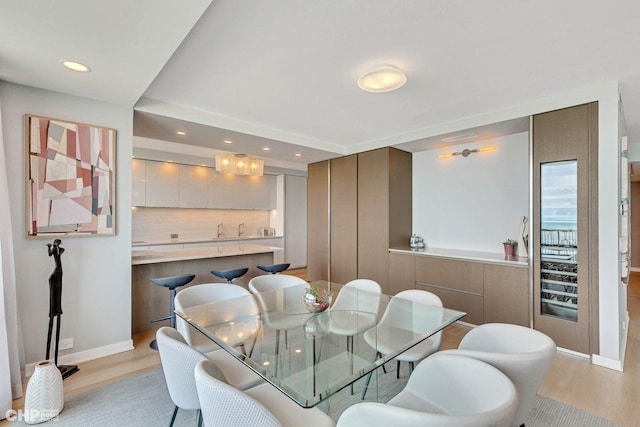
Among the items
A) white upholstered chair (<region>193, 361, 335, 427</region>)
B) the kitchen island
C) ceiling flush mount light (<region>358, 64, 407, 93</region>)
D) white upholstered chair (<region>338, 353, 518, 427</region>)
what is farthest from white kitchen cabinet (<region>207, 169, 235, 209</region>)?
white upholstered chair (<region>338, 353, 518, 427</region>)

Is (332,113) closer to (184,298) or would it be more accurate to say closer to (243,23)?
(243,23)

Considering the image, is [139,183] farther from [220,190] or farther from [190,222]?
[220,190]

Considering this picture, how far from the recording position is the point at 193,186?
19.8ft

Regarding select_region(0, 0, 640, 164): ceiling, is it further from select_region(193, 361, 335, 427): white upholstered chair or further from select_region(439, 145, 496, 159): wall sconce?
select_region(193, 361, 335, 427): white upholstered chair

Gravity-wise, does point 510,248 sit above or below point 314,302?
above

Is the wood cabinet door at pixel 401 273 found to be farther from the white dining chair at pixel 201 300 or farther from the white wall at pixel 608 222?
the white dining chair at pixel 201 300

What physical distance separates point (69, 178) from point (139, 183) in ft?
9.98

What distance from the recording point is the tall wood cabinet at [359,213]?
4570 millimetres

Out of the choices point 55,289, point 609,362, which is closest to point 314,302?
point 55,289

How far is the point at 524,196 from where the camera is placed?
12.1 ft

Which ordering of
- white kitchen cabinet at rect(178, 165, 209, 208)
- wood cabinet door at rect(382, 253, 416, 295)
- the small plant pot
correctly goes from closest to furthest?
the small plant pot
wood cabinet door at rect(382, 253, 416, 295)
white kitchen cabinet at rect(178, 165, 209, 208)

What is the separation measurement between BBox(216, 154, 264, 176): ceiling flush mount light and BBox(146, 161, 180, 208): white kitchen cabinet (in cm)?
143

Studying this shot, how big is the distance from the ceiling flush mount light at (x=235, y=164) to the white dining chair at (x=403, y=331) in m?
3.48

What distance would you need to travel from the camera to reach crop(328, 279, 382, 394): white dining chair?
7.43 ft
